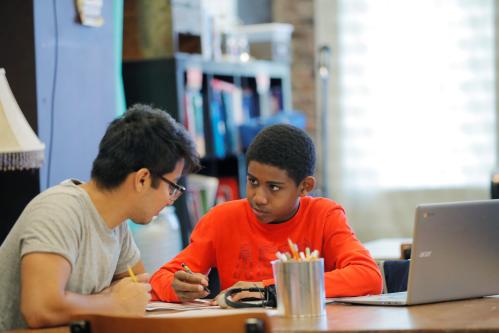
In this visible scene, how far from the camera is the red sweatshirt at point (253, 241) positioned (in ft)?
8.32

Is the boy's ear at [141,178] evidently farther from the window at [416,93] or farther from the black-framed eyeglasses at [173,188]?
the window at [416,93]

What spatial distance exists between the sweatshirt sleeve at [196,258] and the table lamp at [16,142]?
54cm

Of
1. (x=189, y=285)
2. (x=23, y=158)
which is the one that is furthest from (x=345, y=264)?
(x=23, y=158)

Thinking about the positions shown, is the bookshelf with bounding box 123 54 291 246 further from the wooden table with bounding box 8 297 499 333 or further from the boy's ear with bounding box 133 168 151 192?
the wooden table with bounding box 8 297 499 333

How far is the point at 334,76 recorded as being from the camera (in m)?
6.36

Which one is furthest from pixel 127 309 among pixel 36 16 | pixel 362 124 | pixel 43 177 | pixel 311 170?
pixel 362 124

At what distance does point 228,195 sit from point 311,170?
9.34ft

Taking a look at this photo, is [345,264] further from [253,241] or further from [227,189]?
[227,189]

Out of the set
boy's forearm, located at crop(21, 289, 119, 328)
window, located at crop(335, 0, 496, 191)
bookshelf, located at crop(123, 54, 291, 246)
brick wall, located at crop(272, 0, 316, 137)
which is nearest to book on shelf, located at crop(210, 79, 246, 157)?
bookshelf, located at crop(123, 54, 291, 246)

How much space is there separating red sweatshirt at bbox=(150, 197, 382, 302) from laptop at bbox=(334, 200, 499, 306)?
316mm

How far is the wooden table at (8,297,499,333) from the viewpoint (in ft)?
5.67

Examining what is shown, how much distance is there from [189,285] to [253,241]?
1.29 feet

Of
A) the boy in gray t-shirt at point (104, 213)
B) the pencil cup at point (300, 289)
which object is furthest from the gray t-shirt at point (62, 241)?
the pencil cup at point (300, 289)

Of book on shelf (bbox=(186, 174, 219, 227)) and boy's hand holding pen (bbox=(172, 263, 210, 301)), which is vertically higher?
boy's hand holding pen (bbox=(172, 263, 210, 301))
